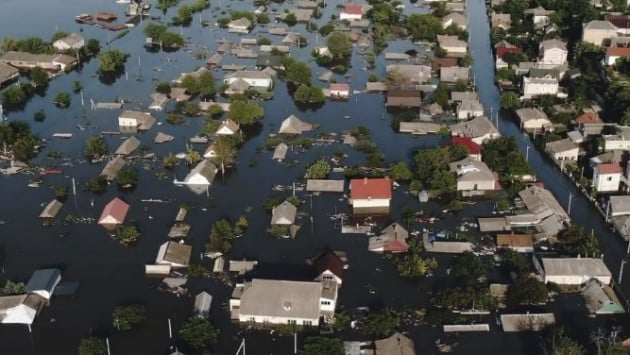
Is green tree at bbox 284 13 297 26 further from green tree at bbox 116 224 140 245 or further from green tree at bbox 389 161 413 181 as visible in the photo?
green tree at bbox 116 224 140 245

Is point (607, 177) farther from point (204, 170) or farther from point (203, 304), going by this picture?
point (203, 304)

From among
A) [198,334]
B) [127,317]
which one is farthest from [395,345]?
[127,317]

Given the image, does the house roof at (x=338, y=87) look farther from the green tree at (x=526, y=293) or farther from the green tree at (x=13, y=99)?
the green tree at (x=526, y=293)

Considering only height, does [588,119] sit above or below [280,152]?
above

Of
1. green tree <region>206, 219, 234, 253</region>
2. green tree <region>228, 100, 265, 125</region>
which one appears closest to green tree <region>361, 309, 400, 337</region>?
green tree <region>206, 219, 234, 253</region>

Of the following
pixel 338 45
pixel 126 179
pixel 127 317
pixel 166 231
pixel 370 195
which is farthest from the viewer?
pixel 338 45

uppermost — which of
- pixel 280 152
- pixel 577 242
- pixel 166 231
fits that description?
pixel 577 242
